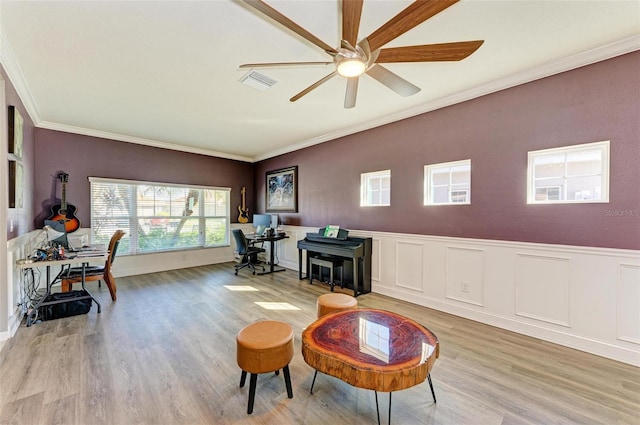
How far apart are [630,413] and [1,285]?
5.07 m

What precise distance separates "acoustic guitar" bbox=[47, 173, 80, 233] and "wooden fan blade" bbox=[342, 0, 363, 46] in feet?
16.5

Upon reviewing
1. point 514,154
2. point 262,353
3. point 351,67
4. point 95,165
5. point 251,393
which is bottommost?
point 251,393

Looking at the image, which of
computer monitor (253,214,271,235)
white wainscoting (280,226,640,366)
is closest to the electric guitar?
computer monitor (253,214,271,235)

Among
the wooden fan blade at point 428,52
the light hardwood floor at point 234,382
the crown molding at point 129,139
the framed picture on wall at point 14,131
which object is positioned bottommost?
the light hardwood floor at point 234,382

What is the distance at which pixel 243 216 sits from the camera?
669cm

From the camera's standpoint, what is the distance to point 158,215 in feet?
17.7

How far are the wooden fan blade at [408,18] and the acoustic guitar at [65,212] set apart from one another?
5.15 metres

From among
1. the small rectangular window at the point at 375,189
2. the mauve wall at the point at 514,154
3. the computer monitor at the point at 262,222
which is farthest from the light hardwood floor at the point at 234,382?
the computer monitor at the point at 262,222

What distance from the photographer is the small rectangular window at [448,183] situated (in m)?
3.22

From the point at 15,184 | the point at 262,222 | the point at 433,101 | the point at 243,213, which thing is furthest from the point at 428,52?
the point at 243,213

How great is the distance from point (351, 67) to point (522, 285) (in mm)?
2742

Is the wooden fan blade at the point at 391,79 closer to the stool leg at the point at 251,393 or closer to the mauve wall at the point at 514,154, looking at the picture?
the mauve wall at the point at 514,154

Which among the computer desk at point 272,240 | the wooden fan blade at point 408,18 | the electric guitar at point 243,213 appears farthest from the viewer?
the electric guitar at point 243,213

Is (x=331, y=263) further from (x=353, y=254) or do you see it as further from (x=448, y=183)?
(x=448, y=183)
